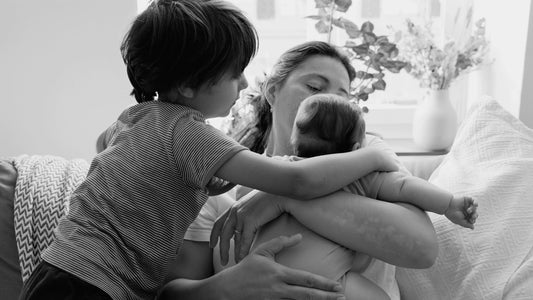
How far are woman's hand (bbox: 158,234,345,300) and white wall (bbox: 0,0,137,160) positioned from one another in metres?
1.44

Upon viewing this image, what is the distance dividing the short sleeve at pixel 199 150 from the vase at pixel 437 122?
1827 mm

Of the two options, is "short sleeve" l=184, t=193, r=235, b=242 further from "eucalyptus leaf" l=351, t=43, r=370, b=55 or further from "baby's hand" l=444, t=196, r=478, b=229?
"eucalyptus leaf" l=351, t=43, r=370, b=55

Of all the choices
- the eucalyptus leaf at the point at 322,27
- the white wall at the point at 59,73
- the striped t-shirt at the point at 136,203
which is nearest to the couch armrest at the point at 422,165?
the eucalyptus leaf at the point at 322,27

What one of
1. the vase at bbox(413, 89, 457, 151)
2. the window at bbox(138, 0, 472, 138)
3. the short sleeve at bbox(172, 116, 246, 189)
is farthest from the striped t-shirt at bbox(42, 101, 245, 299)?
the window at bbox(138, 0, 472, 138)

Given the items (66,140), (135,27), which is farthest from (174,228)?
(66,140)

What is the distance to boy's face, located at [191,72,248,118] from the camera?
1.24 m

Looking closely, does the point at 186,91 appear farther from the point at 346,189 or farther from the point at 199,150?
the point at 346,189

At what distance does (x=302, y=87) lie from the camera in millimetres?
1615

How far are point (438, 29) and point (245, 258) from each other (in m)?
2.27

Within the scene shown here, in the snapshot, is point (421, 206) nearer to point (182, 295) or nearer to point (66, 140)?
point (182, 295)

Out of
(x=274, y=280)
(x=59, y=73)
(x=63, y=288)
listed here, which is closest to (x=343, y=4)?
(x=59, y=73)

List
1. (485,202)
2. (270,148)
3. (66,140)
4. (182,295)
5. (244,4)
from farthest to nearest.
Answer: (244,4), (66,140), (270,148), (485,202), (182,295)

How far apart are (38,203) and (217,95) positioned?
74cm

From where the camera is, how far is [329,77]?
1605 millimetres
